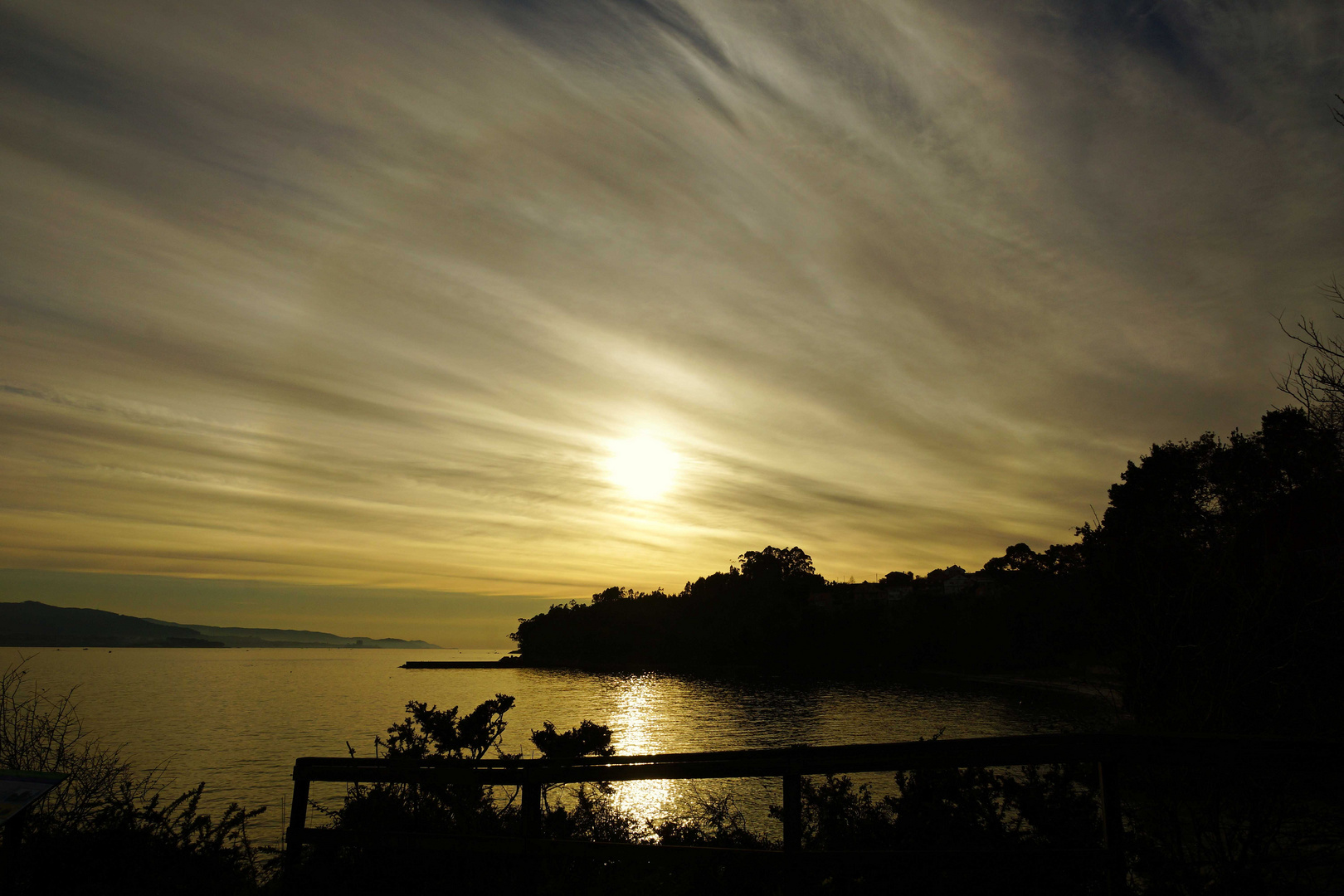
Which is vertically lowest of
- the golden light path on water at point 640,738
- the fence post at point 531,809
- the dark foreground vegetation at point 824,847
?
the golden light path on water at point 640,738

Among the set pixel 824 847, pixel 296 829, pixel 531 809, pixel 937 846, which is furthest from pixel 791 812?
pixel 824 847

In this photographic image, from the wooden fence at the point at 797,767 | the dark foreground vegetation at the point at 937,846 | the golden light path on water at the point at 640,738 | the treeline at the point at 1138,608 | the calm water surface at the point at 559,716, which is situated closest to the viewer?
the wooden fence at the point at 797,767

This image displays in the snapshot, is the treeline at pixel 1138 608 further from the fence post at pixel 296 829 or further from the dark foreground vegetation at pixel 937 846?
the fence post at pixel 296 829

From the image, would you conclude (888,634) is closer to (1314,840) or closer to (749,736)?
(749,736)

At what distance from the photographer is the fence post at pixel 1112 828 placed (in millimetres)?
3891

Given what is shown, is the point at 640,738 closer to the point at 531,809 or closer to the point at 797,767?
the point at 531,809

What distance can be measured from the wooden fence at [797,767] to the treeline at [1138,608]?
30.7 feet

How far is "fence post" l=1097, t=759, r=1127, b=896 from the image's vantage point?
12.8 feet

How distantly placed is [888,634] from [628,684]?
46739 millimetres

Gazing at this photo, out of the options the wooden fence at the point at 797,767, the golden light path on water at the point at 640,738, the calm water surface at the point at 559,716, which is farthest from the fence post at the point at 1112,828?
the calm water surface at the point at 559,716

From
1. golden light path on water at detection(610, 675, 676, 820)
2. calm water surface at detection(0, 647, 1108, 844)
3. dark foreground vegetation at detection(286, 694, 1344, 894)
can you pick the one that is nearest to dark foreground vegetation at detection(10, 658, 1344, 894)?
dark foreground vegetation at detection(286, 694, 1344, 894)

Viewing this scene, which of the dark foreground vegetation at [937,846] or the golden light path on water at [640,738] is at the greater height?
the dark foreground vegetation at [937,846]

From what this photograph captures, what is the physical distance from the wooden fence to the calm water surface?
1931 cm

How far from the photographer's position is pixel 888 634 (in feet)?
454
